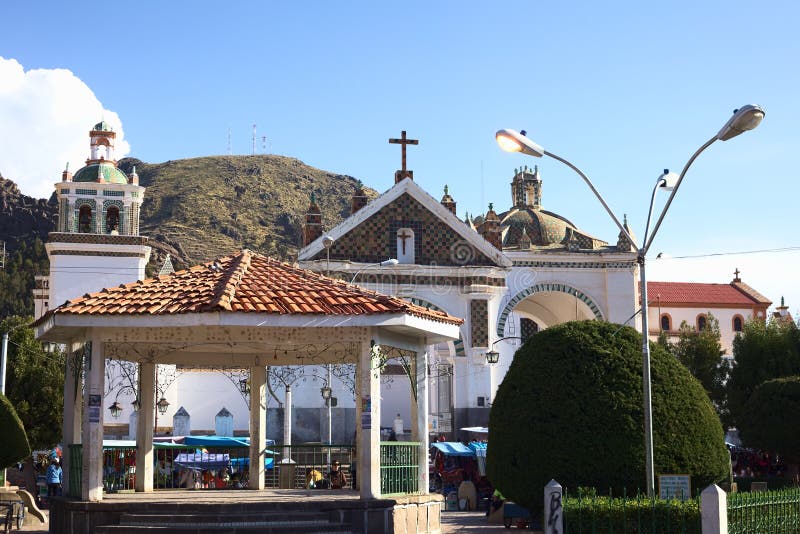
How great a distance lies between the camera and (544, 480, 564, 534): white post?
13.5 m

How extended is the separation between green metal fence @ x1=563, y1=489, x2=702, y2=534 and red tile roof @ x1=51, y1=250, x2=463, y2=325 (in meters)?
4.04

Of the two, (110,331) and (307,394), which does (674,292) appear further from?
(110,331)

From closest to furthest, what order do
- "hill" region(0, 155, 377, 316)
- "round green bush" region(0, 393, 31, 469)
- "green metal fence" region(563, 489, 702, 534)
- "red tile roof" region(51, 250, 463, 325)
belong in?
"green metal fence" region(563, 489, 702, 534) → "red tile roof" region(51, 250, 463, 325) → "round green bush" region(0, 393, 31, 469) → "hill" region(0, 155, 377, 316)

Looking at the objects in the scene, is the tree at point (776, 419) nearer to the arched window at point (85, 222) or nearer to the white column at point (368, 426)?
the white column at point (368, 426)

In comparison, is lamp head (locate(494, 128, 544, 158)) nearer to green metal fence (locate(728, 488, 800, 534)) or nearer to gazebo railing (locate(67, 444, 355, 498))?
green metal fence (locate(728, 488, 800, 534))

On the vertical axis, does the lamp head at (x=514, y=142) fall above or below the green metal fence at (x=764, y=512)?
above

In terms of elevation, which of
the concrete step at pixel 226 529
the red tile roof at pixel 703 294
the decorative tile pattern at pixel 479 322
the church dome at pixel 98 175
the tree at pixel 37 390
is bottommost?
the concrete step at pixel 226 529

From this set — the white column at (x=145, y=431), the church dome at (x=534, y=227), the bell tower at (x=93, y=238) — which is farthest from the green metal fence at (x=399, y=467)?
the church dome at (x=534, y=227)

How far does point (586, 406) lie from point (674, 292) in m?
57.8

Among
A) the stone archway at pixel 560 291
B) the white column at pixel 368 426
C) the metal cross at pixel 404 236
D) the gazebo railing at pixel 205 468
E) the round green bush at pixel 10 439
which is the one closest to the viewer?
the white column at pixel 368 426

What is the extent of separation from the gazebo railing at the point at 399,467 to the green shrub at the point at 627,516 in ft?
12.0

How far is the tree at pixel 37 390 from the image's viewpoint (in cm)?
3269

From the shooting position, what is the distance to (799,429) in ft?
91.1

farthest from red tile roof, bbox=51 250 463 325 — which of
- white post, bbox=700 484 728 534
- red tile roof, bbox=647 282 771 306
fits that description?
red tile roof, bbox=647 282 771 306
